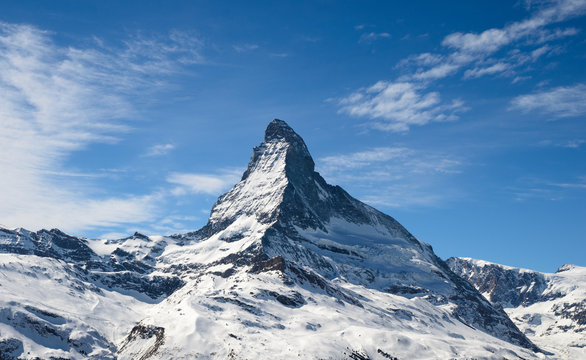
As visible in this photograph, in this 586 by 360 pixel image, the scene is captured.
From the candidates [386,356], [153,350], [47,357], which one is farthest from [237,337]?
[47,357]

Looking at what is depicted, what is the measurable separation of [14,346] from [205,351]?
62.9 m

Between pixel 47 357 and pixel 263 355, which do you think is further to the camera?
pixel 47 357

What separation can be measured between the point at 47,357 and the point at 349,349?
92234 mm

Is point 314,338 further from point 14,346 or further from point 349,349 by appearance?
point 14,346

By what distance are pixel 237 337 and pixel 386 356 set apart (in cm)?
4583

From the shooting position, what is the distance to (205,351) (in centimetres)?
17938

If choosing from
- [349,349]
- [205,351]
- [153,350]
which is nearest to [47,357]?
[153,350]

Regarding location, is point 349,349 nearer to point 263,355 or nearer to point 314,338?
point 314,338

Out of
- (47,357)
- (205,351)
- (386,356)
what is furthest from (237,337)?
(47,357)

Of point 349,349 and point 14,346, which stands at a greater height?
point 349,349

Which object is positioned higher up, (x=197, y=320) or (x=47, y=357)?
(x=197, y=320)

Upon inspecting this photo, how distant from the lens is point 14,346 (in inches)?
7741

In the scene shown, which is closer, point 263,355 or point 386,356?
point 263,355

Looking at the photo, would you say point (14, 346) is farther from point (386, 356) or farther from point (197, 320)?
point (386, 356)
